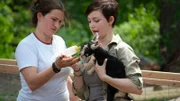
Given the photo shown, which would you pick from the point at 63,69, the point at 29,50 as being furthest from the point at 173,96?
the point at 29,50

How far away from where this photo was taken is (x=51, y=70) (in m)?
3.71

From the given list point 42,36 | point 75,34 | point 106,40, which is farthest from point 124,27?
point 106,40

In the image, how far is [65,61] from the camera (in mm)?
3652

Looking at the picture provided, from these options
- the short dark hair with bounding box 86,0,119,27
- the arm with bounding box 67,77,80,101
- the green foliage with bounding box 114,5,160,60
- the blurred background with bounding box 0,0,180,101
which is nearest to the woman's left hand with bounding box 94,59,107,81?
the short dark hair with bounding box 86,0,119,27

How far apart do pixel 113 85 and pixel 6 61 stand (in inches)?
97.6

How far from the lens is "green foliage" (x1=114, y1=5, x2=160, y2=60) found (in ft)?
36.7

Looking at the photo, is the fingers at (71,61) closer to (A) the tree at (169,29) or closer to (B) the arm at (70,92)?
(B) the arm at (70,92)

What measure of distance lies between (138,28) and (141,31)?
0.11 meters

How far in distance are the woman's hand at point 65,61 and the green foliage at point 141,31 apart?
23.4ft

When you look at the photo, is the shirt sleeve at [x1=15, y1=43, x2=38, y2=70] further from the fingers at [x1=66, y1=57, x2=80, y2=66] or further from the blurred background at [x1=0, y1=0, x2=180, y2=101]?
the blurred background at [x1=0, y1=0, x2=180, y2=101]

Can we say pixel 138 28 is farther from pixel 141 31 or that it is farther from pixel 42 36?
pixel 42 36

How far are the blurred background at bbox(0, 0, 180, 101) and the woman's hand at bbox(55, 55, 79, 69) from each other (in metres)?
4.50

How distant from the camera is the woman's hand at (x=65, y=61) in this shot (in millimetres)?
3648

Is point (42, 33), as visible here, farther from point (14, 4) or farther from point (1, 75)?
point (14, 4)
